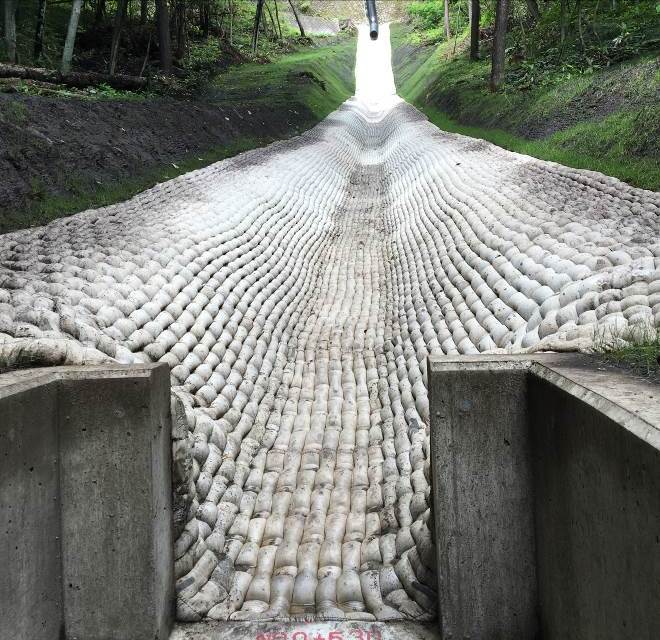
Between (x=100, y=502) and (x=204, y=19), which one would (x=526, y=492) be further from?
(x=204, y=19)

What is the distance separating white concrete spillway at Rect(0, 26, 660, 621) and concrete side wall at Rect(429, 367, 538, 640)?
263mm

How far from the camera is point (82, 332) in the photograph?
12.9 ft

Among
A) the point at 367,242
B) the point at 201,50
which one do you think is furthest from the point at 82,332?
the point at 201,50

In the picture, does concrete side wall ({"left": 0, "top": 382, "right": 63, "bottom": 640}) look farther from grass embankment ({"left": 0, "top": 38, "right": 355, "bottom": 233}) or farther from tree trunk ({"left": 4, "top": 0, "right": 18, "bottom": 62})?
tree trunk ({"left": 4, "top": 0, "right": 18, "bottom": 62})

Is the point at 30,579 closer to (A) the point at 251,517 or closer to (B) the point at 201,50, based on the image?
(A) the point at 251,517

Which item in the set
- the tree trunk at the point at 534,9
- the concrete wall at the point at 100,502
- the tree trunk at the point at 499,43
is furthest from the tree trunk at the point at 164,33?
the concrete wall at the point at 100,502

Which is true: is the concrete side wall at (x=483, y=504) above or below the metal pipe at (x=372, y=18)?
below

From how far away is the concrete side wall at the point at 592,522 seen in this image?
200 cm

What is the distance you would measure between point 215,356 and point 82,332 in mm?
1491

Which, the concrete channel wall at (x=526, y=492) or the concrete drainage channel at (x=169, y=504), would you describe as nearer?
the concrete channel wall at (x=526, y=492)

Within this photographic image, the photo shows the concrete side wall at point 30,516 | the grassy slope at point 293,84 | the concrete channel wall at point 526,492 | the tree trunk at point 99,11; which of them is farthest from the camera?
the tree trunk at point 99,11

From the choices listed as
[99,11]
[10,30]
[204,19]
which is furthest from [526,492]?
[204,19]

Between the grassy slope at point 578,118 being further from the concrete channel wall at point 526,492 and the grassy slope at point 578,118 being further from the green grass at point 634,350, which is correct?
the concrete channel wall at point 526,492

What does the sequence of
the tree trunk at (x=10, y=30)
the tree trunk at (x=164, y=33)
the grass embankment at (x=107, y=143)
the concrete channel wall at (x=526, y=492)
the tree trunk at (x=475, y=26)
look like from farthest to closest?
the tree trunk at (x=475, y=26), the tree trunk at (x=164, y=33), the tree trunk at (x=10, y=30), the grass embankment at (x=107, y=143), the concrete channel wall at (x=526, y=492)
